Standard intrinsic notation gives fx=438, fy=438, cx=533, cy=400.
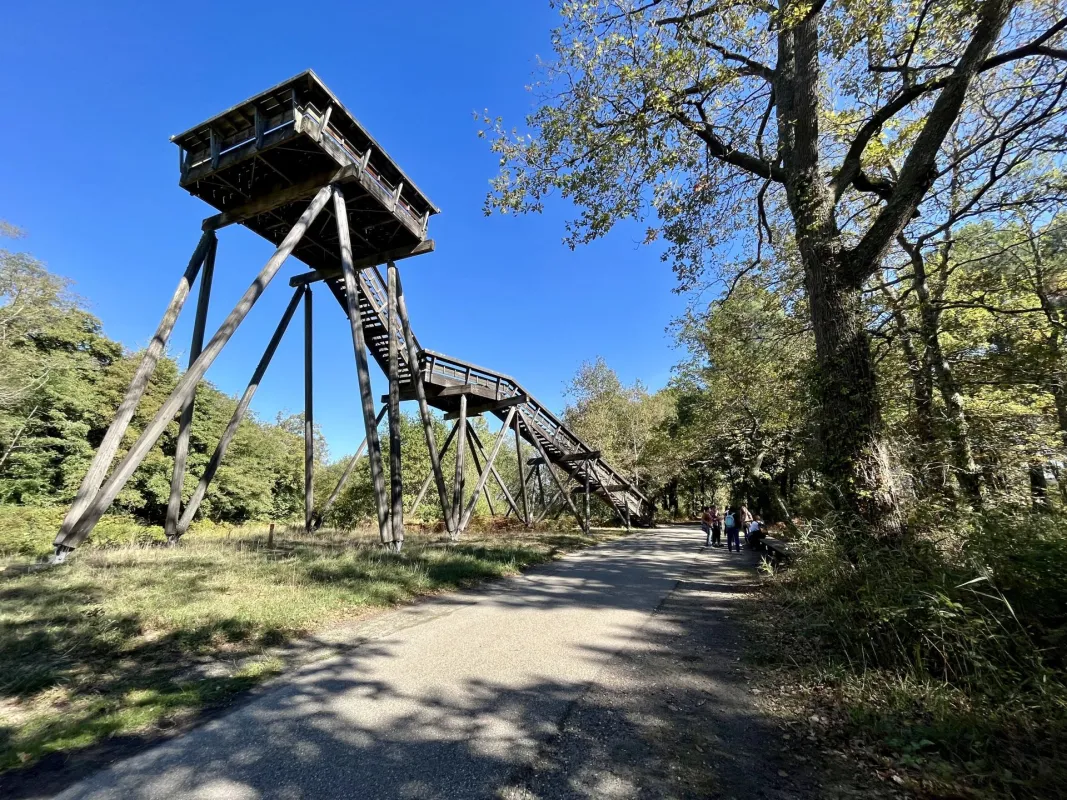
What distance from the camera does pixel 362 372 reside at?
9.32 meters

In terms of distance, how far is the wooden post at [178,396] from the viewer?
19.8 feet

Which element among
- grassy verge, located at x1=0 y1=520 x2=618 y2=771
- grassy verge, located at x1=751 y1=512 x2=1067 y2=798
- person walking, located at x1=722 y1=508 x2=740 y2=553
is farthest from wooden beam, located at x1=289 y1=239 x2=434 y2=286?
person walking, located at x1=722 y1=508 x2=740 y2=553

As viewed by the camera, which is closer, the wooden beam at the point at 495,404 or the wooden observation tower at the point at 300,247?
the wooden observation tower at the point at 300,247

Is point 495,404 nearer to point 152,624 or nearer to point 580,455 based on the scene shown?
point 580,455

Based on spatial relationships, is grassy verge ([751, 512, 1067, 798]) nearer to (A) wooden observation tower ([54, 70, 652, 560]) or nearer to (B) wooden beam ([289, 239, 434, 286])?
(A) wooden observation tower ([54, 70, 652, 560])

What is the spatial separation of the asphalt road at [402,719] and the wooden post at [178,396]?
13.8ft

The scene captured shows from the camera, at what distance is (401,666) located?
4.01 meters

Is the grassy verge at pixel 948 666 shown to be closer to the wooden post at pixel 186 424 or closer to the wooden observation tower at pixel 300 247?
the wooden observation tower at pixel 300 247

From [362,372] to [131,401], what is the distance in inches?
145

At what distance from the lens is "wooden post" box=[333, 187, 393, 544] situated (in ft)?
29.8

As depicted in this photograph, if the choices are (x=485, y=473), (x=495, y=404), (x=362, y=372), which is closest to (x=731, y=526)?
(x=485, y=473)

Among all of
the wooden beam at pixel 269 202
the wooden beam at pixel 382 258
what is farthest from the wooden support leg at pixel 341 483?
the wooden beam at pixel 269 202

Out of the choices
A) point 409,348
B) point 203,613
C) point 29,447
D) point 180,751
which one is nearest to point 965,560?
point 180,751

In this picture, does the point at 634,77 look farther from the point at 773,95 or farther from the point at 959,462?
the point at 959,462
